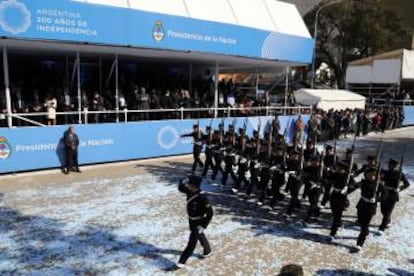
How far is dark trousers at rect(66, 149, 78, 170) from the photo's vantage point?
13570 millimetres

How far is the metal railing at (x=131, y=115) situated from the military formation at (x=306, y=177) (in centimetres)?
358

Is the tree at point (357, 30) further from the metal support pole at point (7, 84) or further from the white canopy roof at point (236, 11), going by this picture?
the metal support pole at point (7, 84)

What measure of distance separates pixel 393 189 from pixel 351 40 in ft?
146

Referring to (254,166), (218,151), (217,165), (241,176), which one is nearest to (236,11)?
(218,151)

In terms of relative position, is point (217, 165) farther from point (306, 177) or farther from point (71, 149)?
point (71, 149)

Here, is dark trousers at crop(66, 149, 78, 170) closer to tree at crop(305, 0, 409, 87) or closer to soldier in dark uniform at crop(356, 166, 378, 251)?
soldier in dark uniform at crop(356, 166, 378, 251)

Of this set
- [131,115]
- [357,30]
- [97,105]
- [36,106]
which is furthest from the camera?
[357,30]

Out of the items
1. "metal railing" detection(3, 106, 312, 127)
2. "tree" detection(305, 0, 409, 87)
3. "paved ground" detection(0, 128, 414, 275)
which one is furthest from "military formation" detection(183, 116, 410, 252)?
"tree" detection(305, 0, 409, 87)

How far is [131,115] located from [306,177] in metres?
9.06

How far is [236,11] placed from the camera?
18.1m

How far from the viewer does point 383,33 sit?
47594 mm

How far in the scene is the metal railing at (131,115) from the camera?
14.3 meters

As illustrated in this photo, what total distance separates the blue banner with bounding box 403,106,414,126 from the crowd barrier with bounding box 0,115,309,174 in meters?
18.7

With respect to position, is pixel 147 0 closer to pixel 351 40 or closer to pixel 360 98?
pixel 360 98
